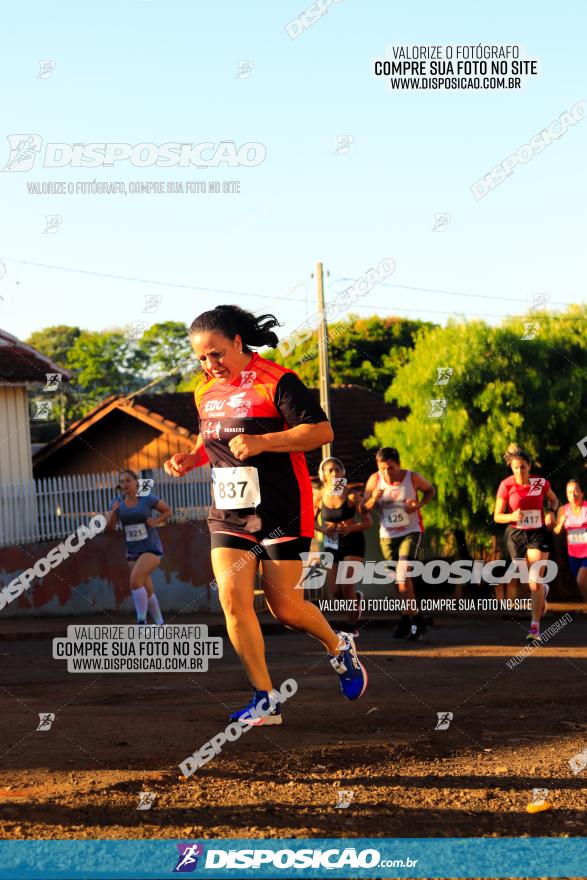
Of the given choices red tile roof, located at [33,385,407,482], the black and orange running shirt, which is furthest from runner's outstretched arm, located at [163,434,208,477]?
red tile roof, located at [33,385,407,482]

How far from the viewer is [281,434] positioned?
6.39 metres

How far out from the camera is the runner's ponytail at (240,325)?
672 centimetres

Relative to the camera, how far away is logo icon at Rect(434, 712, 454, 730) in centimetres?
691

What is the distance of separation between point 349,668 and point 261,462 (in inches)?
54.1

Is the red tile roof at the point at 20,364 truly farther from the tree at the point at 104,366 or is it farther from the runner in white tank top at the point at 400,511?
the tree at the point at 104,366

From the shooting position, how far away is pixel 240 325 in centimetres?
684

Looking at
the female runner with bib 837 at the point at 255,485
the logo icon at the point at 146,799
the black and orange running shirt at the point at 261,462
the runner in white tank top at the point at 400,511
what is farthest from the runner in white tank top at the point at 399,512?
the logo icon at the point at 146,799

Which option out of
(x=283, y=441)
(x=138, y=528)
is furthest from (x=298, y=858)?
(x=138, y=528)

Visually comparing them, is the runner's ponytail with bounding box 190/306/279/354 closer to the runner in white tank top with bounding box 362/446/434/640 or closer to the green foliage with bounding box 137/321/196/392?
the runner in white tank top with bounding box 362/446/434/640

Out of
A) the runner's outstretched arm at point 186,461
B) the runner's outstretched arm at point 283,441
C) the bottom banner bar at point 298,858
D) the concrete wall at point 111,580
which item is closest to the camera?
the bottom banner bar at point 298,858

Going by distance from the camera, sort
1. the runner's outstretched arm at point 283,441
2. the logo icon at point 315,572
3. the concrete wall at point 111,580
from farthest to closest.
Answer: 1. the concrete wall at point 111,580
2. the logo icon at point 315,572
3. the runner's outstretched arm at point 283,441

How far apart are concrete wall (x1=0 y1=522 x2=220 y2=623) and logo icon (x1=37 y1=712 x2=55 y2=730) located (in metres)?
12.4

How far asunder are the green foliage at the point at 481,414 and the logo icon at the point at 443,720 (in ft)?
47.0

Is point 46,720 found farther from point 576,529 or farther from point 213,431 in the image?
point 576,529
